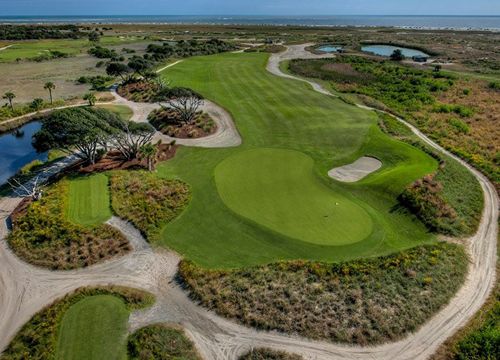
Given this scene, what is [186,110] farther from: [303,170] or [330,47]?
[330,47]

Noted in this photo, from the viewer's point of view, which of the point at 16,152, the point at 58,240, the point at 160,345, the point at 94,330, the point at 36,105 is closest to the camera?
the point at 160,345

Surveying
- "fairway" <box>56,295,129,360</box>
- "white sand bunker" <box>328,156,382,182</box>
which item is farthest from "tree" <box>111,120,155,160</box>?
"white sand bunker" <box>328,156,382,182</box>

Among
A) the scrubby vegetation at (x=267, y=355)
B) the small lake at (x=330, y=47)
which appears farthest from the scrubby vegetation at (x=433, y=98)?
the scrubby vegetation at (x=267, y=355)

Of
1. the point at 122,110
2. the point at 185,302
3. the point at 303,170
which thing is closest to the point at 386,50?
the point at 122,110

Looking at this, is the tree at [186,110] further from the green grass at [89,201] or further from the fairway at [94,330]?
the fairway at [94,330]

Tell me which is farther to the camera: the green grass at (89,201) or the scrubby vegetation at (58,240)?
the green grass at (89,201)

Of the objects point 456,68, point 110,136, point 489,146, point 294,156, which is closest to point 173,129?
point 110,136

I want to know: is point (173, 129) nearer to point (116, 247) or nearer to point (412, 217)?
point (116, 247)
